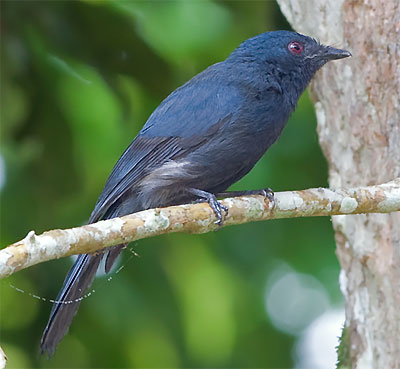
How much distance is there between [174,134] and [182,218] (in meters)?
1.16

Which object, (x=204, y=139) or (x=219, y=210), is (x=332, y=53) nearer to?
(x=204, y=139)

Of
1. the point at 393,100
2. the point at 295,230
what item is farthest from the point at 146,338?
the point at 393,100

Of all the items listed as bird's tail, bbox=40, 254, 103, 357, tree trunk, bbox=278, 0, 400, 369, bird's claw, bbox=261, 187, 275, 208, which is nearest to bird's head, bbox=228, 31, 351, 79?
tree trunk, bbox=278, 0, 400, 369

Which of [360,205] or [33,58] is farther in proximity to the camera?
[33,58]

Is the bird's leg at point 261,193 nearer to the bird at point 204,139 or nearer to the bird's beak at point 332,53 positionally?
the bird at point 204,139

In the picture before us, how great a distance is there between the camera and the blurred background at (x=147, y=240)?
5.52 m

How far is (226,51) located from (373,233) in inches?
95.2

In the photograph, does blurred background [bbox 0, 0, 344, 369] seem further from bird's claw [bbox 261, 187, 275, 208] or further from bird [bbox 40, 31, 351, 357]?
Answer: bird's claw [bbox 261, 187, 275, 208]

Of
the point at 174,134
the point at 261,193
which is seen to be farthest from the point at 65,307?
the point at 261,193

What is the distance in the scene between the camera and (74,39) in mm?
5477

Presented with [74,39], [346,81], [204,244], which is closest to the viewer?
[346,81]

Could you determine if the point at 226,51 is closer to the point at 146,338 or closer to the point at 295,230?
the point at 295,230

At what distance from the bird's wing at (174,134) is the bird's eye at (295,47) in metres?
0.50

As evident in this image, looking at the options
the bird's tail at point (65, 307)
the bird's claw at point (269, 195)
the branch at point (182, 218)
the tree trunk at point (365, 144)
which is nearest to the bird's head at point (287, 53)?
the tree trunk at point (365, 144)
